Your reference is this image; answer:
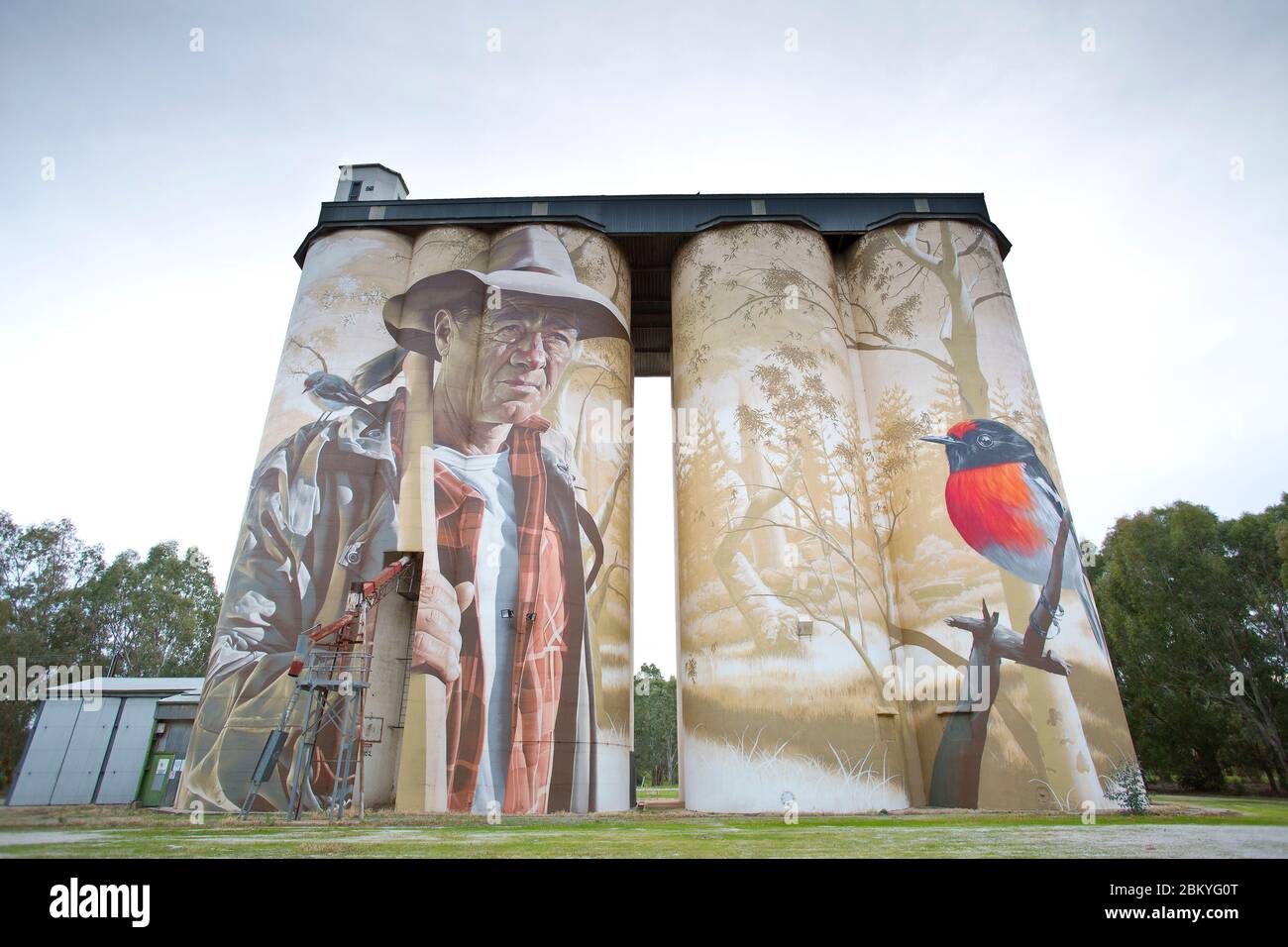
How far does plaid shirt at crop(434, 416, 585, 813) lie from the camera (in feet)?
63.9

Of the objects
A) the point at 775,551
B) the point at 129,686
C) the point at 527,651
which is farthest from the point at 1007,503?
the point at 129,686

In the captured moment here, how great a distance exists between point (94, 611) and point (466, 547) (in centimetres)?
3612

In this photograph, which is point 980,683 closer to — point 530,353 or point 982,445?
point 982,445

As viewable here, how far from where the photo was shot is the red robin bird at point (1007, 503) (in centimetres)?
2109

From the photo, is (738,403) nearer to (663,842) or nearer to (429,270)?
(429,270)

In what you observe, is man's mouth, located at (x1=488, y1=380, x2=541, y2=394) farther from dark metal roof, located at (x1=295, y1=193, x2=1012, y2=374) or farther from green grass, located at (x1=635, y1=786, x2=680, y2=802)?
green grass, located at (x1=635, y1=786, x2=680, y2=802)

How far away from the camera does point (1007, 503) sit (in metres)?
21.9

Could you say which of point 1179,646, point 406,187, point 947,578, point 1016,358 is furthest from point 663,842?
point 1179,646

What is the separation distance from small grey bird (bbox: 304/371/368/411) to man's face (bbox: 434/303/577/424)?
2837 mm

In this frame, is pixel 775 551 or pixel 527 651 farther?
pixel 775 551

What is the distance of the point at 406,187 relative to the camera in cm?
3144

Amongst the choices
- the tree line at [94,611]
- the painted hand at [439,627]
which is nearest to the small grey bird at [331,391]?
the painted hand at [439,627]

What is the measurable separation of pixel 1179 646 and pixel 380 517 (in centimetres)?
3456

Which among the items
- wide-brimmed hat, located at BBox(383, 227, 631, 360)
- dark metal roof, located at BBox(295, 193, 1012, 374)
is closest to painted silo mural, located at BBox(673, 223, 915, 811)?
dark metal roof, located at BBox(295, 193, 1012, 374)
